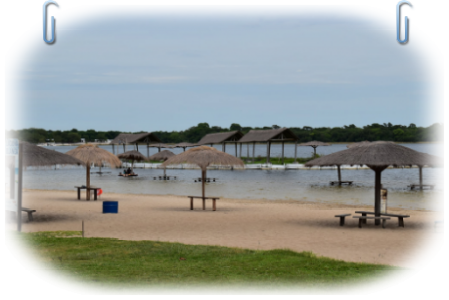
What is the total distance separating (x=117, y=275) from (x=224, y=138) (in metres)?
53.9

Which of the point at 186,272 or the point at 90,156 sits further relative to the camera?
the point at 90,156

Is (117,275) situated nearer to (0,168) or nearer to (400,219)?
(0,168)

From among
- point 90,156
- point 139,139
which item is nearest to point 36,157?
point 90,156

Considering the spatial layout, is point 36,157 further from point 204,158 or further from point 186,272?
point 186,272

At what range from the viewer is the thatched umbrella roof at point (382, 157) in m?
13.1

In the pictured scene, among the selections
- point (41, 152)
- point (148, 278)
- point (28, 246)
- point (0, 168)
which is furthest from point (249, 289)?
point (41, 152)

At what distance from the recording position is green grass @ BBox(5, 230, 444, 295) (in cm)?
589

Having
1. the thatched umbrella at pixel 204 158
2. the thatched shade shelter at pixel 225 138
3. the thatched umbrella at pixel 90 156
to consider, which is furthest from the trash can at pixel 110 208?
the thatched shade shelter at pixel 225 138

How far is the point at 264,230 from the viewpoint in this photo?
491 inches

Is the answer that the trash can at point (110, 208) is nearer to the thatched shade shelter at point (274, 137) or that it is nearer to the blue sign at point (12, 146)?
the blue sign at point (12, 146)

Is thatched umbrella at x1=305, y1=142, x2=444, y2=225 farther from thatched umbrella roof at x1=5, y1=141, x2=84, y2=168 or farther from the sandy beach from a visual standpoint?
thatched umbrella roof at x1=5, y1=141, x2=84, y2=168

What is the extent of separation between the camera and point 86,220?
47.0 ft

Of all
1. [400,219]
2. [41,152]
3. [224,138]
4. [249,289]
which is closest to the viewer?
[249,289]

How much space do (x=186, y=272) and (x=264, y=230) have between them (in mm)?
5773
